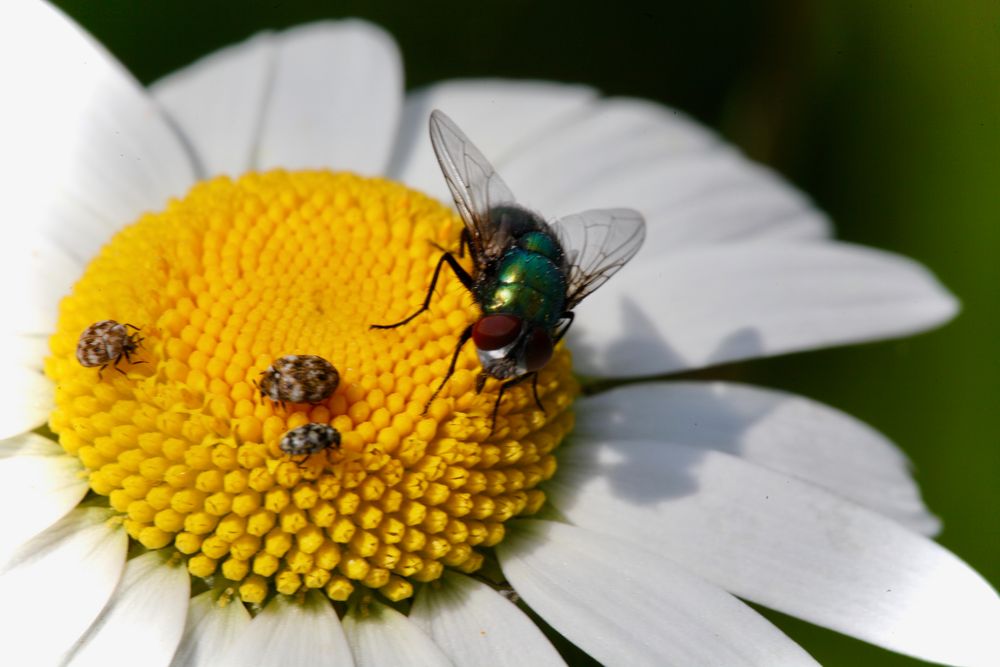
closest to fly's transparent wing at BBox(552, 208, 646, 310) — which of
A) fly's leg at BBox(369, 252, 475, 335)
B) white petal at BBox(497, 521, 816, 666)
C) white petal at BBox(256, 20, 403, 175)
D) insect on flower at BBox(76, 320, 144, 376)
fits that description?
fly's leg at BBox(369, 252, 475, 335)

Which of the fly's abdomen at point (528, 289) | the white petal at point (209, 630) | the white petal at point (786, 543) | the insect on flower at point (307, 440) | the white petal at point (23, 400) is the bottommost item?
the white petal at point (786, 543)

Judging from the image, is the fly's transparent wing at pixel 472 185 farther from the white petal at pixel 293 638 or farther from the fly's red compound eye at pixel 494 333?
the white petal at pixel 293 638

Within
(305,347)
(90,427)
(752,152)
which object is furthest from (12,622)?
(752,152)

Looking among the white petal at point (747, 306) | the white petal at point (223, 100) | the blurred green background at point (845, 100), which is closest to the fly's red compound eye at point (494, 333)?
the white petal at point (747, 306)

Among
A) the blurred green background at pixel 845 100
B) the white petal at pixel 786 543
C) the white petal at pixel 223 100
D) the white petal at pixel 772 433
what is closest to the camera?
the white petal at pixel 786 543

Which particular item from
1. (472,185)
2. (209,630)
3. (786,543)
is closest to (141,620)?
(209,630)

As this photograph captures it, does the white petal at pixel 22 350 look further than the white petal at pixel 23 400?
Yes

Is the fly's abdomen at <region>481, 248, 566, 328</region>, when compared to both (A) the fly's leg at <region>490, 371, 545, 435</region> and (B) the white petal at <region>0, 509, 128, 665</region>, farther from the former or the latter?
(B) the white petal at <region>0, 509, 128, 665</region>

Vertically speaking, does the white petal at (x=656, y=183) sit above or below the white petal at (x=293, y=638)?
above
